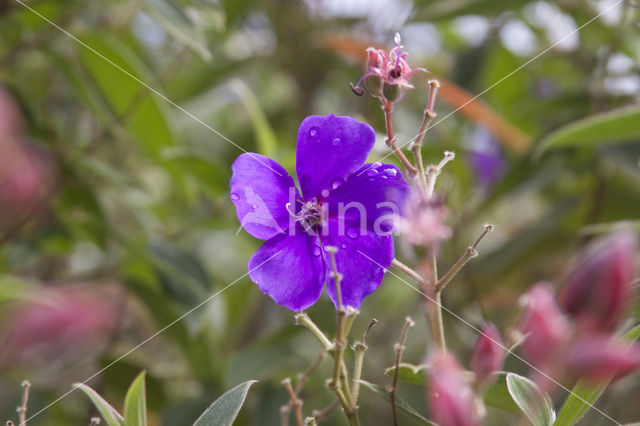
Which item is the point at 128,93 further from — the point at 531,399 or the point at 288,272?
the point at 531,399

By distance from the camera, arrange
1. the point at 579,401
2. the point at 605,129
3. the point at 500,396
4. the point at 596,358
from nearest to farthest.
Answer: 1. the point at 596,358
2. the point at 579,401
3. the point at 500,396
4. the point at 605,129

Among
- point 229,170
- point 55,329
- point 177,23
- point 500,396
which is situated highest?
point 177,23

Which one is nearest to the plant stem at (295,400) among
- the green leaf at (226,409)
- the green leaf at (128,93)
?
the green leaf at (226,409)

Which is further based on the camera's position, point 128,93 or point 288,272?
point 128,93

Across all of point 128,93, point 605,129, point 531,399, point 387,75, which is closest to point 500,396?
point 531,399

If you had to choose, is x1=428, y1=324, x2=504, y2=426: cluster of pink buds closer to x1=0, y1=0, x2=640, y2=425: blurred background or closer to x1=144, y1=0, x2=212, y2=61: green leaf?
x1=0, y1=0, x2=640, y2=425: blurred background

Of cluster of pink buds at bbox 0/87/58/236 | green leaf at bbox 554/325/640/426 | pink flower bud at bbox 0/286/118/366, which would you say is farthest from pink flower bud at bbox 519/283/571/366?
cluster of pink buds at bbox 0/87/58/236

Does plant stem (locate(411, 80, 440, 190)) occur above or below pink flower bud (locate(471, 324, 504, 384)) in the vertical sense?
above

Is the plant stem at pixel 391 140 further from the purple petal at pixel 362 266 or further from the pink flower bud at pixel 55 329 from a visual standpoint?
the pink flower bud at pixel 55 329

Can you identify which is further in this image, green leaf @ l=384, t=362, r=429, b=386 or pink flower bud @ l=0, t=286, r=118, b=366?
green leaf @ l=384, t=362, r=429, b=386
